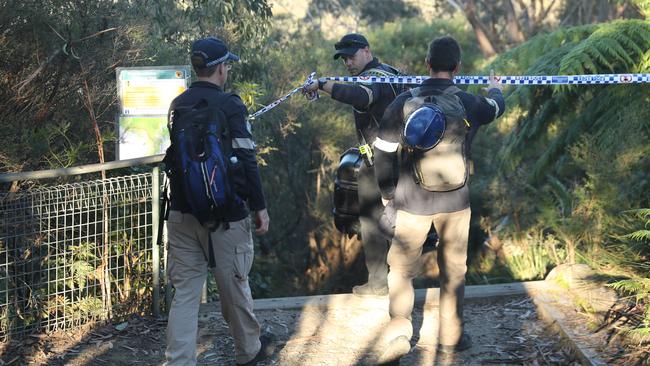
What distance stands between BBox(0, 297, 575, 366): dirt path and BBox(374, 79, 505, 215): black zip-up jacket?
1054 mm

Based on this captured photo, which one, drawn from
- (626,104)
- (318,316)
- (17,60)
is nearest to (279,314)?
(318,316)

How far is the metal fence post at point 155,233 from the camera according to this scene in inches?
224

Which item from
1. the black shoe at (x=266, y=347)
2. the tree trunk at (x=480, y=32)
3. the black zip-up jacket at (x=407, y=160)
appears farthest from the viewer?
the tree trunk at (x=480, y=32)

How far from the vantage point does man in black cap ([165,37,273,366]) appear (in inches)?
177

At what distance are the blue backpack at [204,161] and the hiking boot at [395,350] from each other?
1.30 m

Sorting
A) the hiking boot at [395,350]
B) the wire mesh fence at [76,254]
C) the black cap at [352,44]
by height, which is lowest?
the hiking boot at [395,350]

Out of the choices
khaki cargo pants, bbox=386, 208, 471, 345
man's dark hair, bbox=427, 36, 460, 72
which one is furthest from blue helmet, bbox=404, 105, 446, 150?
khaki cargo pants, bbox=386, 208, 471, 345

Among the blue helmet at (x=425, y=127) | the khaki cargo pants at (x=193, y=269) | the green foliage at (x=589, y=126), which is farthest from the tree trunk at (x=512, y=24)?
the khaki cargo pants at (x=193, y=269)

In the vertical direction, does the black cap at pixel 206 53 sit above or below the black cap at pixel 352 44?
below

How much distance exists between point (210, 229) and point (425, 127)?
1352mm

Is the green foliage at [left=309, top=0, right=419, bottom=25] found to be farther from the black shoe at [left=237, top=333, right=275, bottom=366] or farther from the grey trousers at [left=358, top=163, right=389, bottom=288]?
the black shoe at [left=237, top=333, right=275, bottom=366]

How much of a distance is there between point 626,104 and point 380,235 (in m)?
2.95

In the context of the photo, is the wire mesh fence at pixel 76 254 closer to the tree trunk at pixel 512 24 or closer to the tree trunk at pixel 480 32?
the tree trunk at pixel 480 32

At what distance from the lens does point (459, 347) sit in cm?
541
